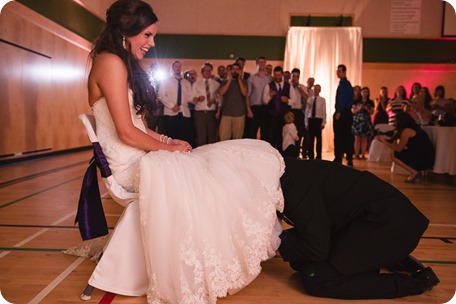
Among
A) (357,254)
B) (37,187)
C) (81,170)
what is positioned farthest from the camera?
(81,170)

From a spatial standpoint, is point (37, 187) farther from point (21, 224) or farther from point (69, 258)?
point (69, 258)

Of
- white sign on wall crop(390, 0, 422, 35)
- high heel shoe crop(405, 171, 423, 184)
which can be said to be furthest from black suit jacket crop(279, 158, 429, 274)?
white sign on wall crop(390, 0, 422, 35)

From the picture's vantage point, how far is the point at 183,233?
1716 mm

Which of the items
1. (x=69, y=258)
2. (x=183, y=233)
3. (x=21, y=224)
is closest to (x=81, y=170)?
(x=21, y=224)

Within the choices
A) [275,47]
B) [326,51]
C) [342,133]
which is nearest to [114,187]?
[342,133]

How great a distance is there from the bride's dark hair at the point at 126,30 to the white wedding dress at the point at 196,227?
0.40 meters

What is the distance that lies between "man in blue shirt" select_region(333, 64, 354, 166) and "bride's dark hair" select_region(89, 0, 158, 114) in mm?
5819

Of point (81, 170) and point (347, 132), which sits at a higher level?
point (347, 132)

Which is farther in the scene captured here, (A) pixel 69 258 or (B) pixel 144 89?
(A) pixel 69 258

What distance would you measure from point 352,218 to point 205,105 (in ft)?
18.6

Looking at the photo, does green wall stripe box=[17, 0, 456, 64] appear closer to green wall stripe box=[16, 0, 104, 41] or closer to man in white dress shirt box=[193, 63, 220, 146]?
green wall stripe box=[16, 0, 104, 41]

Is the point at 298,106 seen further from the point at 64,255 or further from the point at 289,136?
the point at 64,255

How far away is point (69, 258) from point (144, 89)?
1.12 metres

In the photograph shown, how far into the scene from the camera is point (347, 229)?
75.4 inches
